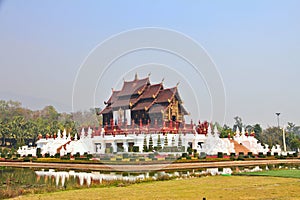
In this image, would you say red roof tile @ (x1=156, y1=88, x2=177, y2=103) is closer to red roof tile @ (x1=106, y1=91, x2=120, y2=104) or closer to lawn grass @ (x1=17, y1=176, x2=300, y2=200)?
red roof tile @ (x1=106, y1=91, x2=120, y2=104)

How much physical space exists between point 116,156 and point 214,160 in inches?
337

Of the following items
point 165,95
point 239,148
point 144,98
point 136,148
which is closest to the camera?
point 136,148

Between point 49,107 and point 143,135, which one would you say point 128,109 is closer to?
point 143,135

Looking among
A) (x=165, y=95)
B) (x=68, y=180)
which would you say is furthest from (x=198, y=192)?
(x=165, y=95)

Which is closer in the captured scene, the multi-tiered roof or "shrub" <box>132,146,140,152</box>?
"shrub" <box>132,146,140,152</box>

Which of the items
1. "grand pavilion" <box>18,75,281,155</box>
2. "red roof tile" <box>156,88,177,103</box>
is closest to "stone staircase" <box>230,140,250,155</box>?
"grand pavilion" <box>18,75,281,155</box>

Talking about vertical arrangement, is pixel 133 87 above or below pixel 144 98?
above

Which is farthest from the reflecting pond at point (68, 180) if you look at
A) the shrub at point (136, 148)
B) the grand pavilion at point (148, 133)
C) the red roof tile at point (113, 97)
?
the red roof tile at point (113, 97)

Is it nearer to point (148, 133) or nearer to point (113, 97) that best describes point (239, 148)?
point (148, 133)

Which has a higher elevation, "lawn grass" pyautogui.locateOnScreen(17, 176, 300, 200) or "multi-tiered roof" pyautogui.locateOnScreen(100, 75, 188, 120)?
"multi-tiered roof" pyautogui.locateOnScreen(100, 75, 188, 120)

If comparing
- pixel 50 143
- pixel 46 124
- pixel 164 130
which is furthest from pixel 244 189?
pixel 46 124

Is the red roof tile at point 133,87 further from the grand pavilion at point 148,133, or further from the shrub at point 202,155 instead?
the shrub at point 202,155

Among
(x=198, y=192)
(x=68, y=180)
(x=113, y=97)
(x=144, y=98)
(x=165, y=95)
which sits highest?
(x=113, y=97)

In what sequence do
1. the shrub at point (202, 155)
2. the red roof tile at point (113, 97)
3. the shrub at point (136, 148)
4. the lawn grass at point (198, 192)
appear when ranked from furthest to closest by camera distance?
the red roof tile at point (113, 97) < the shrub at point (136, 148) < the shrub at point (202, 155) < the lawn grass at point (198, 192)
